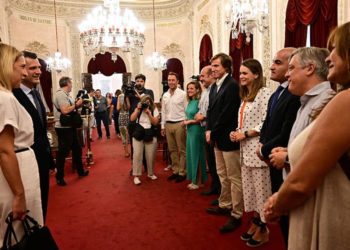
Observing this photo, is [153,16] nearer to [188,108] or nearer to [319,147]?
[188,108]

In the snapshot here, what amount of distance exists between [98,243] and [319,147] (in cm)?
218

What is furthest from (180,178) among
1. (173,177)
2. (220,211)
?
(220,211)

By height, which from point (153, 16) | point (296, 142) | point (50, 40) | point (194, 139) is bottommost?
point (194, 139)

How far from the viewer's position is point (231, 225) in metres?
2.68

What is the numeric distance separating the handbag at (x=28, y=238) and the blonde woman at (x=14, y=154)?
4 centimetres

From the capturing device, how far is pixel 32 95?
233 centimetres

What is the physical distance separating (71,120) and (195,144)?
1.79 meters

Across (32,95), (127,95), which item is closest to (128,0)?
Result: (127,95)

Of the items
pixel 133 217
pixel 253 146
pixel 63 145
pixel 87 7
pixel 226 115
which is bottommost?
pixel 133 217

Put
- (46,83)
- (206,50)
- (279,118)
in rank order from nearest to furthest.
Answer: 1. (279,118)
2. (206,50)
3. (46,83)

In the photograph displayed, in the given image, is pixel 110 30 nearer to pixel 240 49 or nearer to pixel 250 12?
pixel 240 49

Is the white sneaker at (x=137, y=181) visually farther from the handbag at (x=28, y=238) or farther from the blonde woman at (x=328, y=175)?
the blonde woman at (x=328, y=175)

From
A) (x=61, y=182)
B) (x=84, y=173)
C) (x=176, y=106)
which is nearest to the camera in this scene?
(x=176, y=106)

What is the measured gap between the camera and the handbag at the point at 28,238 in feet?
4.64
